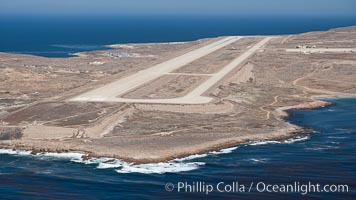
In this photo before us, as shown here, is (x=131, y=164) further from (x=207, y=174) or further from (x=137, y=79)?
(x=137, y=79)

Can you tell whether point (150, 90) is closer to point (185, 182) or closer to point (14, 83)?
point (14, 83)

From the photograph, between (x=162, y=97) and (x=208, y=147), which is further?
(x=162, y=97)

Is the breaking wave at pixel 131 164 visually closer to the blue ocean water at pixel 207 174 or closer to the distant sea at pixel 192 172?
the distant sea at pixel 192 172

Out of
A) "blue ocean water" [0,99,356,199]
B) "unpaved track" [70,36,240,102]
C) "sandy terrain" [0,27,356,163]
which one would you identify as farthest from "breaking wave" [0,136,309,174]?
"unpaved track" [70,36,240,102]

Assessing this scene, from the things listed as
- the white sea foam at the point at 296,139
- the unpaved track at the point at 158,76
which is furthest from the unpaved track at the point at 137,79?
the white sea foam at the point at 296,139

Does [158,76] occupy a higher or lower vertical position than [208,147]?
higher

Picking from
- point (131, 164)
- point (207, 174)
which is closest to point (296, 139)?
point (207, 174)

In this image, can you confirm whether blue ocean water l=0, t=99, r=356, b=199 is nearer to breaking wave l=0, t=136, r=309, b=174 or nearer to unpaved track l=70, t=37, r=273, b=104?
breaking wave l=0, t=136, r=309, b=174
